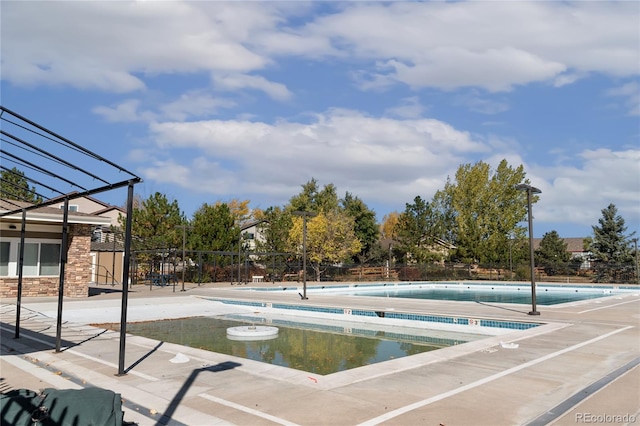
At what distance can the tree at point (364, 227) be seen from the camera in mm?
52484

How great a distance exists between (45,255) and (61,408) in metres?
18.4

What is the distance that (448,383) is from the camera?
6.65 meters

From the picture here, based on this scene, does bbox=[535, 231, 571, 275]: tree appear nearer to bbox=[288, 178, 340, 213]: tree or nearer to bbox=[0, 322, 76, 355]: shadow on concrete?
bbox=[288, 178, 340, 213]: tree

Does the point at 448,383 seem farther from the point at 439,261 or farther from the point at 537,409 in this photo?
the point at 439,261

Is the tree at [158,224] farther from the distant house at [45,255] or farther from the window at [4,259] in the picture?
the window at [4,259]

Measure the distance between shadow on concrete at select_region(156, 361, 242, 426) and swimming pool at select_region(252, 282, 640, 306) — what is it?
2104cm

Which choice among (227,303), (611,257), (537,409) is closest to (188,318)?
(227,303)

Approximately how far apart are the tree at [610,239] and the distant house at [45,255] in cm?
4612

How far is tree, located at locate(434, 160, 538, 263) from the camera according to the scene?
4862 cm

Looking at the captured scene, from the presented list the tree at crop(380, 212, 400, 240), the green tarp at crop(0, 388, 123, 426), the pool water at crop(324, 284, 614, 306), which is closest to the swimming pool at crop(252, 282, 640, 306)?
the pool water at crop(324, 284, 614, 306)

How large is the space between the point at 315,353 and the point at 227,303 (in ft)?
33.0

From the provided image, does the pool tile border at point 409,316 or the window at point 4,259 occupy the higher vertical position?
the window at point 4,259

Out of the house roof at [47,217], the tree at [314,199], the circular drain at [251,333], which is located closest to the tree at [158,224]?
the house roof at [47,217]

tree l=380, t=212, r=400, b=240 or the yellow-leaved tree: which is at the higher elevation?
tree l=380, t=212, r=400, b=240
